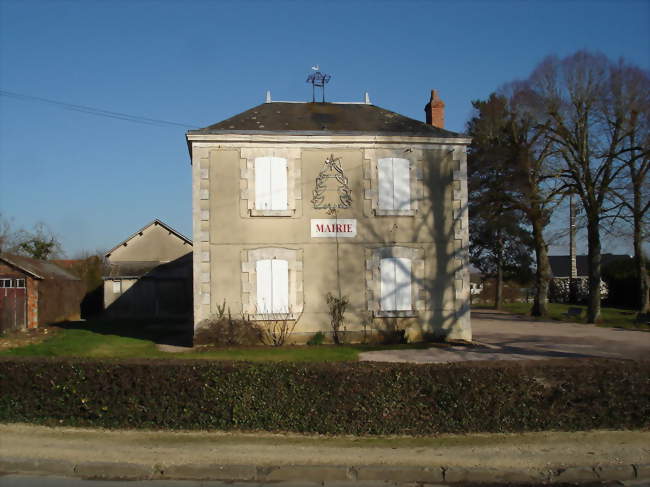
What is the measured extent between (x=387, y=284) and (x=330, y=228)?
7.60 feet

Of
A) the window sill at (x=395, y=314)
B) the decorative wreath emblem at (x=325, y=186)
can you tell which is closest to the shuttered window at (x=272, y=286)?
the decorative wreath emblem at (x=325, y=186)

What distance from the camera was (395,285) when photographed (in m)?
17.5

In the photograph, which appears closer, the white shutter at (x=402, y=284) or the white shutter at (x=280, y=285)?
the white shutter at (x=280, y=285)

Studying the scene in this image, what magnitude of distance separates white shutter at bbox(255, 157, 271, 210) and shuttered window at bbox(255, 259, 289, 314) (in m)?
1.65

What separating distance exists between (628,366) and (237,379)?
545 centimetres

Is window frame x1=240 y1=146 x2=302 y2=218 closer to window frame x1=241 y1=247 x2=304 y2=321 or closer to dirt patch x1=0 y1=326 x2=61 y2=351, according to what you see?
window frame x1=241 y1=247 x2=304 y2=321

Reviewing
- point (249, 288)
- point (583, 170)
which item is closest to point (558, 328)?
point (583, 170)

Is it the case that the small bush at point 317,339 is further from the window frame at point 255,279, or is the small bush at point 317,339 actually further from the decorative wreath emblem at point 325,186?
the decorative wreath emblem at point 325,186

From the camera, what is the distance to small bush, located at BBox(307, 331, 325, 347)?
1694 cm

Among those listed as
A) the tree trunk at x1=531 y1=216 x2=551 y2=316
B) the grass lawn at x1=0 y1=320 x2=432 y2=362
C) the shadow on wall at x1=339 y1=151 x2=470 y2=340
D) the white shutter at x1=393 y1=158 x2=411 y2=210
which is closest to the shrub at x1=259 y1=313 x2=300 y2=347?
the grass lawn at x1=0 y1=320 x2=432 y2=362

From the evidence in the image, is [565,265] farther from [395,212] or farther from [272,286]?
[272,286]

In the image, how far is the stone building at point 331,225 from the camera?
17.0 metres

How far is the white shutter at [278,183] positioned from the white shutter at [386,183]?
9.12 ft

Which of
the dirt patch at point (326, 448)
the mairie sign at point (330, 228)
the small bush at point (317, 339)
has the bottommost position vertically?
the dirt patch at point (326, 448)
